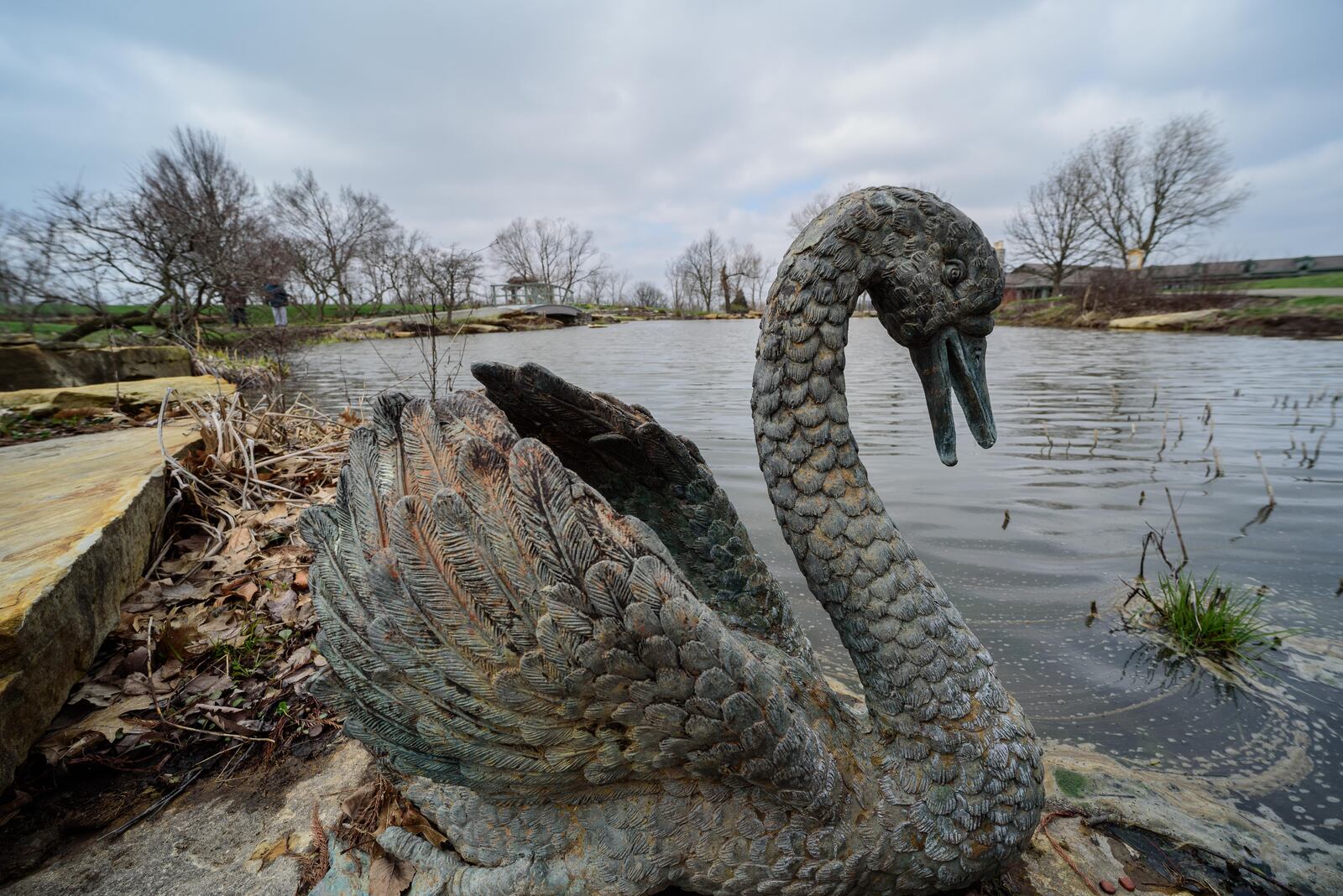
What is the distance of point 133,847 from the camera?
168 centimetres

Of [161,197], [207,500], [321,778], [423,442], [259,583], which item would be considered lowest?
[321,778]

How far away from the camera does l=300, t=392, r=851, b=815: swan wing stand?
41.7 inches

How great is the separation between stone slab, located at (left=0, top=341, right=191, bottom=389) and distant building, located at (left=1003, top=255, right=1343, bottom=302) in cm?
3211

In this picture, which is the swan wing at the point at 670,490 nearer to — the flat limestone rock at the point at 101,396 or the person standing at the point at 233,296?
the flat limestone rock at the point at 101,396

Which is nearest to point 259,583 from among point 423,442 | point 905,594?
point 423,442

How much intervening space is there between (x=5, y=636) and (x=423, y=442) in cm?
143

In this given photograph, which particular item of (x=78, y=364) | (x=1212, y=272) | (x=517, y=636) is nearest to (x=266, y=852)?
(x=517, y=636)

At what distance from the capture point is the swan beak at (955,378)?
167cm

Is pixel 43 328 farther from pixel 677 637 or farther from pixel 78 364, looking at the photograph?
pixel 677 637

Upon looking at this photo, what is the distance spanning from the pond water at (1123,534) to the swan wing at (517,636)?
1.83 metres

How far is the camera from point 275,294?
1838 centimetres

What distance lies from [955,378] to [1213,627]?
2.18m

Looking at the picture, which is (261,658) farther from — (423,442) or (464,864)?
(423,442)

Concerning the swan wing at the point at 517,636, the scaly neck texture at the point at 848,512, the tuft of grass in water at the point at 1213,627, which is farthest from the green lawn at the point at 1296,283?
the swan wing at the point at 517,636
